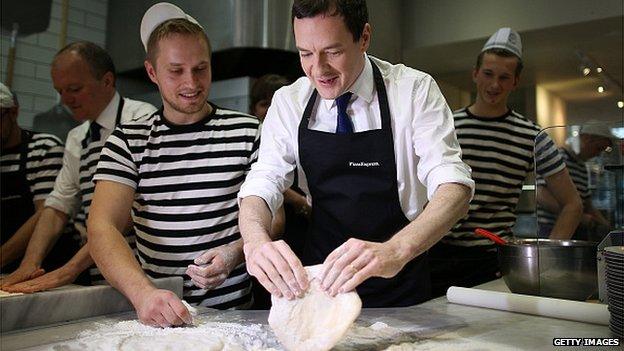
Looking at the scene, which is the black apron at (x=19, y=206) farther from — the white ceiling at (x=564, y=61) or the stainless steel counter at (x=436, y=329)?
the white ceiling at (x=564, y=61)

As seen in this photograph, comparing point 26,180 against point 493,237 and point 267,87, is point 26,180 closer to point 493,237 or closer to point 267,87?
point 267,87

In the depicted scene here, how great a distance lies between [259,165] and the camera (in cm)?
129

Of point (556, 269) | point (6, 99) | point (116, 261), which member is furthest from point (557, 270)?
point (6, 99)

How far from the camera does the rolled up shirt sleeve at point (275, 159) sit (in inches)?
48.3

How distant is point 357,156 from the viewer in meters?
1.22

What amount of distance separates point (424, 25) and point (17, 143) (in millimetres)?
1551

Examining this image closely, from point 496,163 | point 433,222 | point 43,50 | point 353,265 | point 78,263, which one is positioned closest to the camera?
point 353,265

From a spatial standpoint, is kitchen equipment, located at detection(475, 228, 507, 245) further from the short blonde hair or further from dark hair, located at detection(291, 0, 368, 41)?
the short blonde hair

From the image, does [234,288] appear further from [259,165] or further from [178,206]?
[259,165]

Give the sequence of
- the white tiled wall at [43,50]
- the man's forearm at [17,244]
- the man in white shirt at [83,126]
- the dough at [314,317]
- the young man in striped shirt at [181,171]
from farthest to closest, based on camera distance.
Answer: the white tiled wall at [43,50] < the man's forearm at [17,244] < the man in white shirt at [83,126] < the young man in striped shirt at [181,171] < the dough at [314,317]

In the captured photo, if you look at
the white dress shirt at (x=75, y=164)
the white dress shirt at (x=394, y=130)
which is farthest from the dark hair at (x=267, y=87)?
the white dress shirt at (x=394, y=130)

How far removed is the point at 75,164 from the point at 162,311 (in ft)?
3.19

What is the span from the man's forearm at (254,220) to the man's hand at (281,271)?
69mm

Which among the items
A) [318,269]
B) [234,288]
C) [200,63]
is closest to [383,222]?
[318,269]
